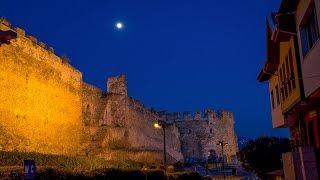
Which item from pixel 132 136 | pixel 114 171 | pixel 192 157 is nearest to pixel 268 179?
pixel 114 171

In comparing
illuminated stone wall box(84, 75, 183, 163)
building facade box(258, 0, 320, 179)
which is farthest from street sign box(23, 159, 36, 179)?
illuminated stone wall box(84, 75, 183, 163)

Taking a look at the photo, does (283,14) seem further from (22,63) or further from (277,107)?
(22,63)

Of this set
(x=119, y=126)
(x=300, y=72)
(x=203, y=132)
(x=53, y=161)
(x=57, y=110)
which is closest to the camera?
(x=300, y=72)

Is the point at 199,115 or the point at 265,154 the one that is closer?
the point at 265,154

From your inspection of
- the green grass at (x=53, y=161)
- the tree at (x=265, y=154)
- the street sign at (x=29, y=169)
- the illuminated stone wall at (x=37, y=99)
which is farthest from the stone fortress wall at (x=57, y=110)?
the street sign at (x=29, y=169)

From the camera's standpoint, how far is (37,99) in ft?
100

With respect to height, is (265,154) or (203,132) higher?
(203,132)

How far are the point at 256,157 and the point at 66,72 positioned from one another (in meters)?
15.3

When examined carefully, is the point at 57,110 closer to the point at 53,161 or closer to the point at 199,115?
the point at 53,161

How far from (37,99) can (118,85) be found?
66.0 ft

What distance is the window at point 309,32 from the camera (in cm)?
1285

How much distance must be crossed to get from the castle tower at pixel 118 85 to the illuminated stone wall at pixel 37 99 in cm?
1085

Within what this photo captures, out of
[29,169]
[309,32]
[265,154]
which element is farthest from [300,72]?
[265,154]

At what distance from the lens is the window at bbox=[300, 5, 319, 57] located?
42.2ft
